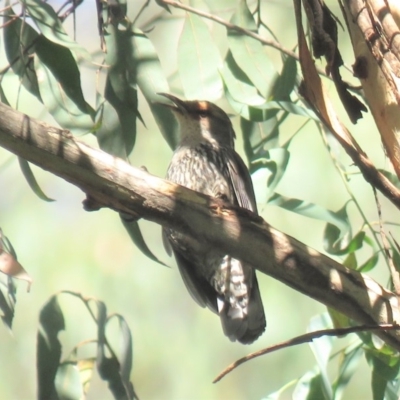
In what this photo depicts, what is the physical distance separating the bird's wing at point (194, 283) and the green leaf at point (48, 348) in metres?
0.74

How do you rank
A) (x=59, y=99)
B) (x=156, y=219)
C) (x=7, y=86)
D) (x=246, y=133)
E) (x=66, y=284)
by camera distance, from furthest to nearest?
(x=66, y=284) < (x=7, y=86) < (x=246, y=133) < (x=59, y=99) < (x=156, y=219)

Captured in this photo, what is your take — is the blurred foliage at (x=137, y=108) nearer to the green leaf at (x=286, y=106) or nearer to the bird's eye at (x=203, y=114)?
the green leaf at (x=286, y=106)

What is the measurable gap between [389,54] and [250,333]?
1346 millimetres

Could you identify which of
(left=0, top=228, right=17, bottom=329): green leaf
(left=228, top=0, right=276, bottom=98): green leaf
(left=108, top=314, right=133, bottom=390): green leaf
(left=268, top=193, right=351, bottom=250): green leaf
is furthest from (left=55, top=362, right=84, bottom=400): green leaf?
(left=228, top=0, right=276, bottom=98): green leaf

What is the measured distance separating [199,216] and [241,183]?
1.40m

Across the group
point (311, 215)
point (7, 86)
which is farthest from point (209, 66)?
point (7, 86)

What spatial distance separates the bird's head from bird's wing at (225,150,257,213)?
0.64 feet

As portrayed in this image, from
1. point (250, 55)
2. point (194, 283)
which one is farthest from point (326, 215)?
point (194, 283)

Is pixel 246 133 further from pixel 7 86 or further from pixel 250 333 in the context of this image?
pixel 7 86

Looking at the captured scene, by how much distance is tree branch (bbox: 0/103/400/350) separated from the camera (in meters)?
1.76

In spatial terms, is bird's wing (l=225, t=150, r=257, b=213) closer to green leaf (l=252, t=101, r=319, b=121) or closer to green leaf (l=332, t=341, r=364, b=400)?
green leaf (l=252, t=101, r=319, b=121)

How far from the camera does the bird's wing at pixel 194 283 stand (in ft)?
10.5

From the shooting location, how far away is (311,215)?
2.56 meters

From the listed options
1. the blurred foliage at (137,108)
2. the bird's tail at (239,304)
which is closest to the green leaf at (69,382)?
the blurred foliage at (137,108)
